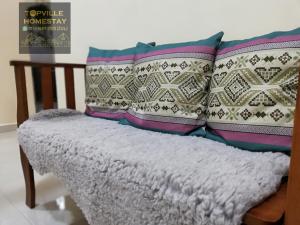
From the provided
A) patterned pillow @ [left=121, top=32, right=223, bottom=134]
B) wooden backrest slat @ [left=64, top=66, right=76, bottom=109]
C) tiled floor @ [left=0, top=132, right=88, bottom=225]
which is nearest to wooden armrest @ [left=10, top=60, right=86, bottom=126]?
wooden backrest slat @ [left=64, top=66, right=76, bottom=109]

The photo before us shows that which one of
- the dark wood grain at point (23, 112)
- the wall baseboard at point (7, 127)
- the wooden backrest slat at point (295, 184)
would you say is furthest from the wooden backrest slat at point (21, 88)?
the wall baseboard at point (7, 127)

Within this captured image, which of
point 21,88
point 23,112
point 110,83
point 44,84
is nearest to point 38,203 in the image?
point 23,112

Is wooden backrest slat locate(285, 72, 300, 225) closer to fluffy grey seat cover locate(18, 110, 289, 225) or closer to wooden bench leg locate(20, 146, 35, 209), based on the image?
fluffy grey seat cover locate(18, 110, 289, 225)

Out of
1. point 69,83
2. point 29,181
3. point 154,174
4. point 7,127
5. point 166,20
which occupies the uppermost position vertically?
point 166,20

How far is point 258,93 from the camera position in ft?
2.44

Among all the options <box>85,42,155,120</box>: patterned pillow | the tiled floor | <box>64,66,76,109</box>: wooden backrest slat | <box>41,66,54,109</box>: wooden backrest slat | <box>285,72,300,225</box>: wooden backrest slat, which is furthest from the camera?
<box>41,66,54,109</box>: wooden backrest slat

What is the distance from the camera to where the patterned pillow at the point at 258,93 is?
705mm

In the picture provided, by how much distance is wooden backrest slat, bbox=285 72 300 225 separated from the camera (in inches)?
17.3

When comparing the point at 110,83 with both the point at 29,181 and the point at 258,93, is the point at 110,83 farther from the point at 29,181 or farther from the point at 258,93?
the point at 258,93

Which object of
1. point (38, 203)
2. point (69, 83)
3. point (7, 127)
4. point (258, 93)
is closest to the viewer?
point (258, 93)

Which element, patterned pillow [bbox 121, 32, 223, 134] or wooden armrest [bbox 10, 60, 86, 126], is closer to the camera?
patterned pillow [bbox 121, 32, 223, 134]

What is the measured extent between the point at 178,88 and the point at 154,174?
42 cm

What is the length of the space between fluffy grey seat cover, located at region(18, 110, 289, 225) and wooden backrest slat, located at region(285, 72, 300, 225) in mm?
51

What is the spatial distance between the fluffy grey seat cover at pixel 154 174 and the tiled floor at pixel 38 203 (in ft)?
0.85
